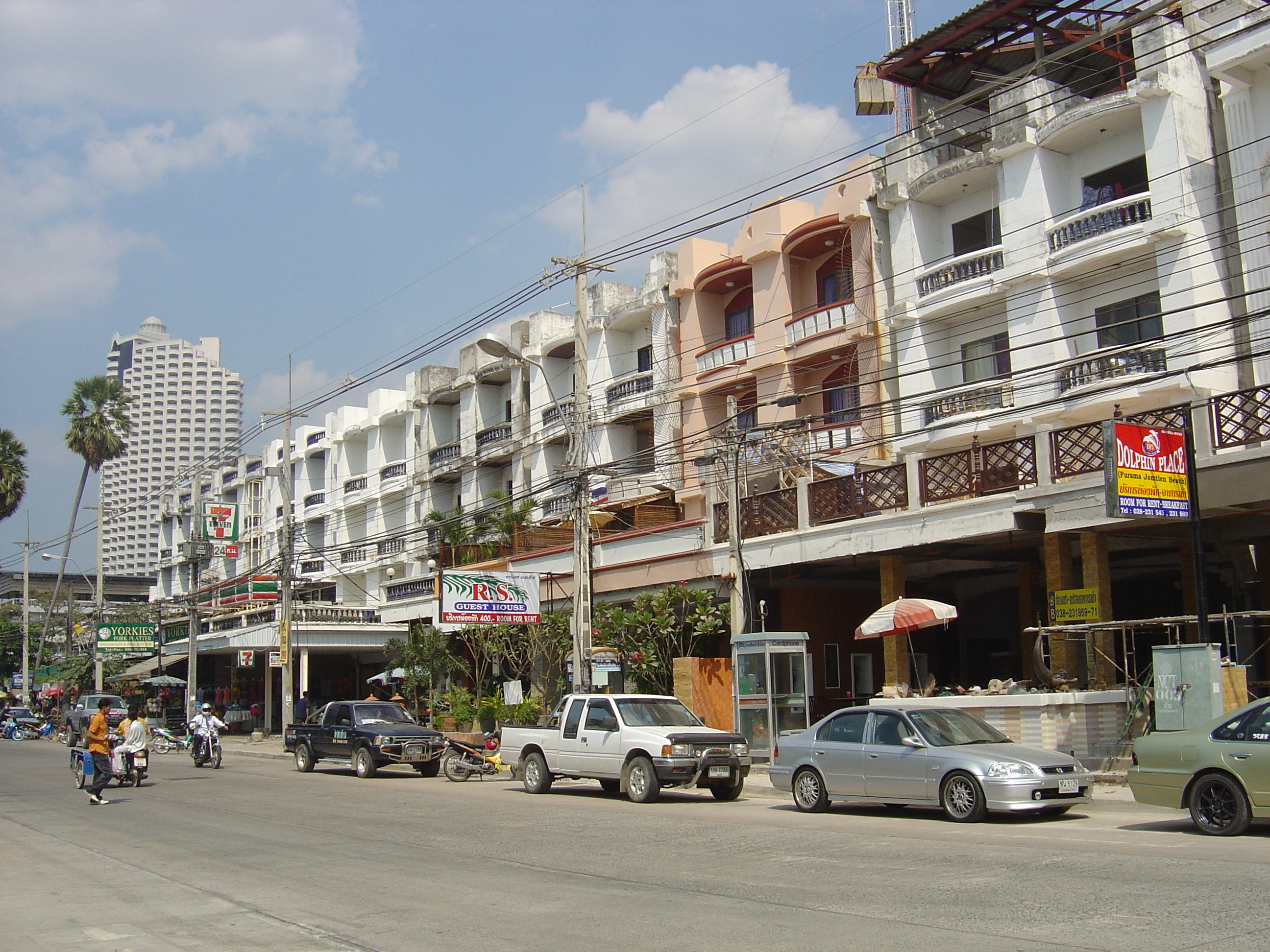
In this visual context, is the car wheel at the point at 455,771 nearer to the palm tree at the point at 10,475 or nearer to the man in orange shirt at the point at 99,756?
the man in orange shirt at the point at 99,756

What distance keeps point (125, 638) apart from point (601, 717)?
119 ft

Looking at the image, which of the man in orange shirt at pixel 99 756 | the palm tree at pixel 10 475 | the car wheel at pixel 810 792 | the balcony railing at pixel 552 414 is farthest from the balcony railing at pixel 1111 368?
the palm tree at pixel 10 475

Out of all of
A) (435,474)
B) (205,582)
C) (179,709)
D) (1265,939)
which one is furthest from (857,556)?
(205,582)

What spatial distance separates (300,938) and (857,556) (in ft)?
56.8

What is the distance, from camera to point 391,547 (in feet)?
169

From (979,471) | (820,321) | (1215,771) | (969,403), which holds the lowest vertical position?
(1215,771)

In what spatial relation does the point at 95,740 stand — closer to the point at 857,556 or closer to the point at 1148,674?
the point at 857,556

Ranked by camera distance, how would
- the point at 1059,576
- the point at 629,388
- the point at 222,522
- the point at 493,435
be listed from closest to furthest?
Answer: the point at 1059,576 → the point at 629,388 → the point at 222,522 → the point at 493,435

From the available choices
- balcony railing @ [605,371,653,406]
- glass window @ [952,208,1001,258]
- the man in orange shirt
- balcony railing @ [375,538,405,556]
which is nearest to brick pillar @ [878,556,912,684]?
glass window @ [952,208,1001,258]

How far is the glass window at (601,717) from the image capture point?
61.9 ft

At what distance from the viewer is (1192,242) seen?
23.9 m

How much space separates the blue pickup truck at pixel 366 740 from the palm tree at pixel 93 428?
37.9 metres

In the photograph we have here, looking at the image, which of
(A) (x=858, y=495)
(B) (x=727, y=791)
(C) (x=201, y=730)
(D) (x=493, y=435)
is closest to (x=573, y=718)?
(B) (x=727, y=791)

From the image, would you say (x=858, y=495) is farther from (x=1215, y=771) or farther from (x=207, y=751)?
(x=207, y=751)
